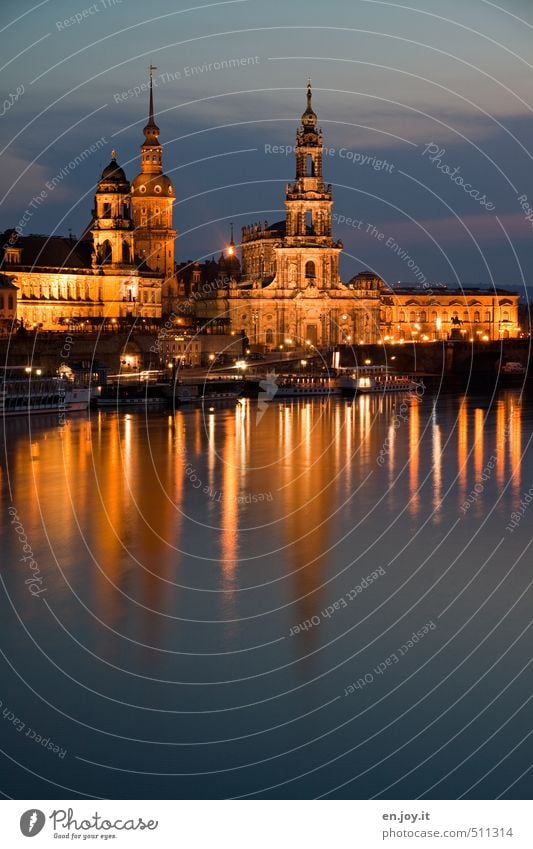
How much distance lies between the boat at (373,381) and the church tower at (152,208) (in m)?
14.3

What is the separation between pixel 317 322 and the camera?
84250 millimetres

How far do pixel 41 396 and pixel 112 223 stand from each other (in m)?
24.5

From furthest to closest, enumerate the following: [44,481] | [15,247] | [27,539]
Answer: [15,247], [44,481], [27,539]

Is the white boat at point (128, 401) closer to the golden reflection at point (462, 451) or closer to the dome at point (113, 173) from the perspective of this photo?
the golden reflection at point (462, 451)

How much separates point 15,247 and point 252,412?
24106mm

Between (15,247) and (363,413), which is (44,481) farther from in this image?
(15,247)

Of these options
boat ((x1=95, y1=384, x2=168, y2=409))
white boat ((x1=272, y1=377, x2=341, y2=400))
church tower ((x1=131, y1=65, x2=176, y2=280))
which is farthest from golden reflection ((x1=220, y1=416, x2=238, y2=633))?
church tower ((x1=131, y1=65, x2=176, y2=280))

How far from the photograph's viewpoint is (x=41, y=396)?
182 ft

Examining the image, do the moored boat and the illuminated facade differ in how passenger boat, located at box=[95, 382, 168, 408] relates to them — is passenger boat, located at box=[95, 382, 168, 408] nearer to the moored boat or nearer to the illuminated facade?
the moored boat

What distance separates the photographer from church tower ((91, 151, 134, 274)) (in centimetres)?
7731

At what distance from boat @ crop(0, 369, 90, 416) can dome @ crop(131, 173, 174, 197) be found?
82.1ft

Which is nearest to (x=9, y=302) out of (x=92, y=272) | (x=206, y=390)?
(x=92, y=272)

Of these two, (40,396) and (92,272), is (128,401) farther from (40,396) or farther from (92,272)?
(92,272)
